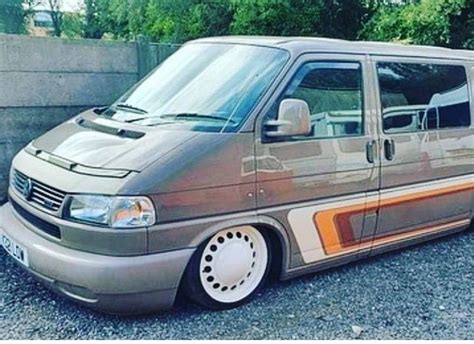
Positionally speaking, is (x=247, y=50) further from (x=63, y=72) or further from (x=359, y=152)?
(x=63, y=72)

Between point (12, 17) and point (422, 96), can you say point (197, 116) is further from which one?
point (12, 17)

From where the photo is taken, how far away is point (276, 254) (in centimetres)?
351

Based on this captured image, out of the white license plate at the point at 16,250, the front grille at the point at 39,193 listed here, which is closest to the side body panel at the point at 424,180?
the front grille at the point at 39,193

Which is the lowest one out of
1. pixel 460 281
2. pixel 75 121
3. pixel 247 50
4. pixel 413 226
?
pixel 460 281

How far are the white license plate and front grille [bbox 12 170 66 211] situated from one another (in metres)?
0.28

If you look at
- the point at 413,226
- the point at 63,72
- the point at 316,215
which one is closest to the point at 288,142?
the point at 316,215

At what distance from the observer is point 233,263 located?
3252 mm

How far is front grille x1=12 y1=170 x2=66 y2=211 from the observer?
2.98 metres

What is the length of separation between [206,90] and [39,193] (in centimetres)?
120

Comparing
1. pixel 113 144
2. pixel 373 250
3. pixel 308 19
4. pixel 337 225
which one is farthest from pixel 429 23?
pixel 113 144

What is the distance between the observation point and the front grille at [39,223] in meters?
2.98

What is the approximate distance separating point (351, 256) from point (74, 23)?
57.2 ft

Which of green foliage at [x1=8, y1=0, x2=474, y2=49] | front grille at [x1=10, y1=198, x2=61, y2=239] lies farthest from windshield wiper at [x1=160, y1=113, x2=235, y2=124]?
green foliage at [x1=8, y1=0, x2=474, y2=49]

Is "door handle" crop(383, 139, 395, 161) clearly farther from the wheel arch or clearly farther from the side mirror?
the wheel arch
